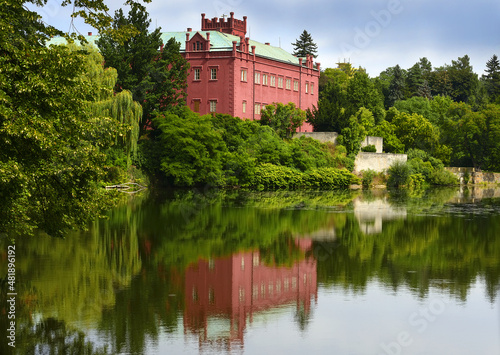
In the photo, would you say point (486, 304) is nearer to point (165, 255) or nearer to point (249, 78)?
point (165, 255)

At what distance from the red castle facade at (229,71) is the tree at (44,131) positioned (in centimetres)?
4995

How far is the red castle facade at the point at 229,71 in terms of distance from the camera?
66.6 meters

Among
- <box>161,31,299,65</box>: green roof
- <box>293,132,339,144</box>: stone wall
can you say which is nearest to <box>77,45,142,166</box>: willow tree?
<box>161,31,299,65</box>: green roof

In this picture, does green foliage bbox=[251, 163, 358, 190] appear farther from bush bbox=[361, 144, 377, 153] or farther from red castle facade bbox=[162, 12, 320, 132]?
red castle facade bbox=[162, 12, 320, 132]

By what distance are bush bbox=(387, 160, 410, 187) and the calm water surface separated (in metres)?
36.3

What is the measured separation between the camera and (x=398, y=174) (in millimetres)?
68375

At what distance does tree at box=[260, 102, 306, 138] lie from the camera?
67.7 meters

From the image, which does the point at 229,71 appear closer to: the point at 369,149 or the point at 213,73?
the point at 213,73

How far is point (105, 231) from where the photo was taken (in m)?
27.8

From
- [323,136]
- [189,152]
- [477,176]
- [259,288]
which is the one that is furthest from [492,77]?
[259,288]

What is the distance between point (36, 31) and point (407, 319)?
32.6ft

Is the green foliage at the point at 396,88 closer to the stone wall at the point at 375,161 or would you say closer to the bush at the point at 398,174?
the stone wall at the point at 375,161

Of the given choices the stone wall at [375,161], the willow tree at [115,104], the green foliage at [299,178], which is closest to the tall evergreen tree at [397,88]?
the stone wall at [375,161]

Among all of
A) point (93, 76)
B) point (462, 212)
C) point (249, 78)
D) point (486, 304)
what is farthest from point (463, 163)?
point (486, 304)
